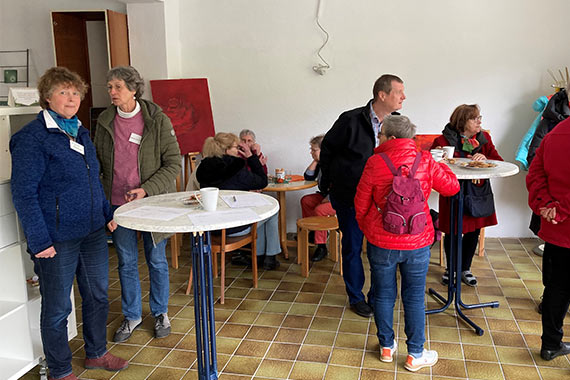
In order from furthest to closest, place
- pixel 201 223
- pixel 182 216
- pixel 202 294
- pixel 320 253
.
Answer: pixel 320 253 < pixel 202 294 < pixel 182 216 < pixel 201 223

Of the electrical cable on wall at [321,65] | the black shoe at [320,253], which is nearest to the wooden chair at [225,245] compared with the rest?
the black shoe at [320,253]

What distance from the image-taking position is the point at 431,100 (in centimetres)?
477

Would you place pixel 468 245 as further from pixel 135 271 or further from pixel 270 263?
pixel 135 271

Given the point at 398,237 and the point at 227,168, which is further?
the point at 227,168

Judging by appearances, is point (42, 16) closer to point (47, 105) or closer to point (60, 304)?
point (47, 105)

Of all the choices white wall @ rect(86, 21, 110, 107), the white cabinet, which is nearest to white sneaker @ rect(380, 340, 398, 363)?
the white cabinet

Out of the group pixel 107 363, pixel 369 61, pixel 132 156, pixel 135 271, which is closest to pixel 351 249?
pixel 135 271

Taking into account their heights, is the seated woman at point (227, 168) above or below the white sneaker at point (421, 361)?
above

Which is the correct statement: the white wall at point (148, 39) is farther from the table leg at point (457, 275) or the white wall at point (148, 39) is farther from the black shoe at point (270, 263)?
the table leg at point (457, 275)

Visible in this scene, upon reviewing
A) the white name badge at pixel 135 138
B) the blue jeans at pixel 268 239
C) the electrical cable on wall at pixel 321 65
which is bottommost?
the blue jeans at pixel 268 239

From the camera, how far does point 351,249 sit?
3.17 metres

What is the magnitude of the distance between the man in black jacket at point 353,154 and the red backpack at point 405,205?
0.65m

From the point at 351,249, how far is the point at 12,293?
187 cm

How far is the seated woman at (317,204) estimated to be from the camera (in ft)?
14.2
